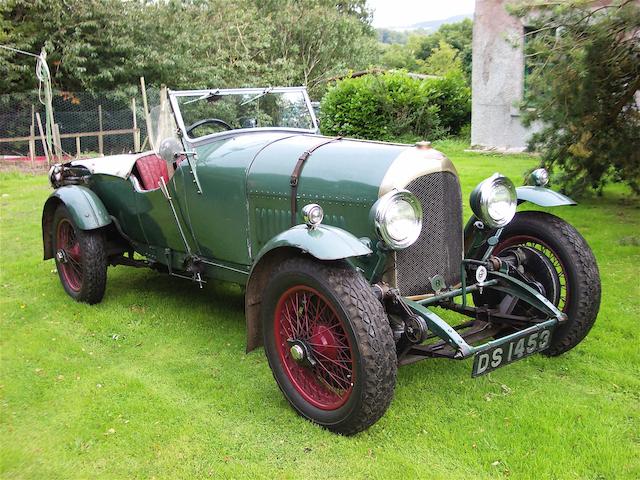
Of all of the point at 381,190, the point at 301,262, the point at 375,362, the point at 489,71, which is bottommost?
the point at 375,362

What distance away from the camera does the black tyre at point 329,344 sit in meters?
3.00

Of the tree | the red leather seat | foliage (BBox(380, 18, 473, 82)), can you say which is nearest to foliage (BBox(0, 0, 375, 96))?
the red leather seat

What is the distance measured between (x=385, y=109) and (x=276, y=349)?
1333 cm

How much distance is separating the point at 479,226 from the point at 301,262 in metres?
1.36

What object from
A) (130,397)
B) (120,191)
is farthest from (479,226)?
(120,191)

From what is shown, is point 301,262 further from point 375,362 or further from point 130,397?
point 130,397

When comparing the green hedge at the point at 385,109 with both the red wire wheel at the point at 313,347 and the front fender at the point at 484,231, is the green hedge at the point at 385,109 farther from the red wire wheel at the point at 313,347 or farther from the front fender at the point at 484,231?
the red wire wheel at the point at 313,347

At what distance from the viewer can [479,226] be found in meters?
3.98

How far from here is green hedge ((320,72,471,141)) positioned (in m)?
16.0

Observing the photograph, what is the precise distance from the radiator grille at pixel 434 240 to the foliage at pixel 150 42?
17.1m

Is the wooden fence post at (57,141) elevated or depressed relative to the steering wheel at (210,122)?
depressed

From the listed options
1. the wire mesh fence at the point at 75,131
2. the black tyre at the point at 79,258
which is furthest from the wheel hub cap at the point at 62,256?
the wire mesh fence at the point at 75,131

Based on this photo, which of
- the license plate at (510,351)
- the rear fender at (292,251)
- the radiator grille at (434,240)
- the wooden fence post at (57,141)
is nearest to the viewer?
the rear fender at (292,251)

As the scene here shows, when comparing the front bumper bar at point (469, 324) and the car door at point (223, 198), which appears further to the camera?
the car door at point (223, 198)
